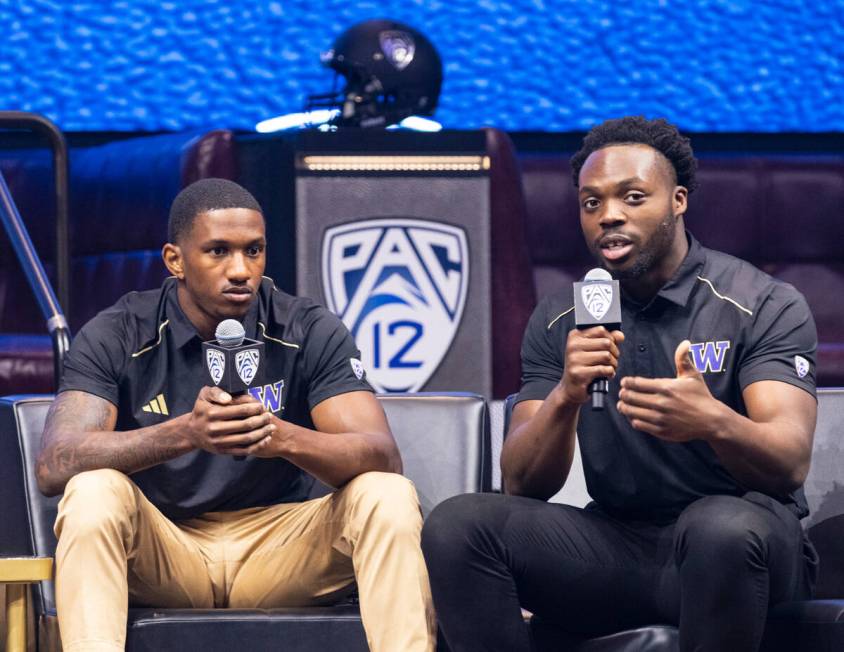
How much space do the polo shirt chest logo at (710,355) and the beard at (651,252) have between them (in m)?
0.16

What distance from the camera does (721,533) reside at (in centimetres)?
202

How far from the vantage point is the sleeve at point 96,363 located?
259 centimetres

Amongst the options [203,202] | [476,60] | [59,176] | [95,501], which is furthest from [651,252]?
[476,60]

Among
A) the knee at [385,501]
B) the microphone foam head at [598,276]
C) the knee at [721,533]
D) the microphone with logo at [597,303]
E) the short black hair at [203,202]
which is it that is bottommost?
the knee at [385,501]

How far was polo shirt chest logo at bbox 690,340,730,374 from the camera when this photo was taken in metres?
2.36

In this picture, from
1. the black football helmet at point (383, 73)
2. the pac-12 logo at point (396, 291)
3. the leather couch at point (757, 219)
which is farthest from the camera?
the leather couch at point (757, 219)

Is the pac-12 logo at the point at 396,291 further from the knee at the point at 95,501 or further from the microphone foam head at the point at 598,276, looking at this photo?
the microphone foam head at the point at 598,276

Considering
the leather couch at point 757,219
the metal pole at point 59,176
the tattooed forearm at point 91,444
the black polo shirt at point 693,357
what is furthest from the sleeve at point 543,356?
the leather couch at point 757,219

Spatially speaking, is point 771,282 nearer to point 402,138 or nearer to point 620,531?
point 620,531

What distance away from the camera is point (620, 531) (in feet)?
7.54

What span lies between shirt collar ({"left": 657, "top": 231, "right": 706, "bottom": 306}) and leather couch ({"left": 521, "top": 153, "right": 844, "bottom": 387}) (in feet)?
6.76

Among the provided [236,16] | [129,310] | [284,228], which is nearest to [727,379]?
[129,310]

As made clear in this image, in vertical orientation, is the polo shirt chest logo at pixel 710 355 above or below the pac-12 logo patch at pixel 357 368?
above

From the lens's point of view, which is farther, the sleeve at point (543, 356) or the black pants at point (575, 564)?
the sleeve at point (543, 356)
